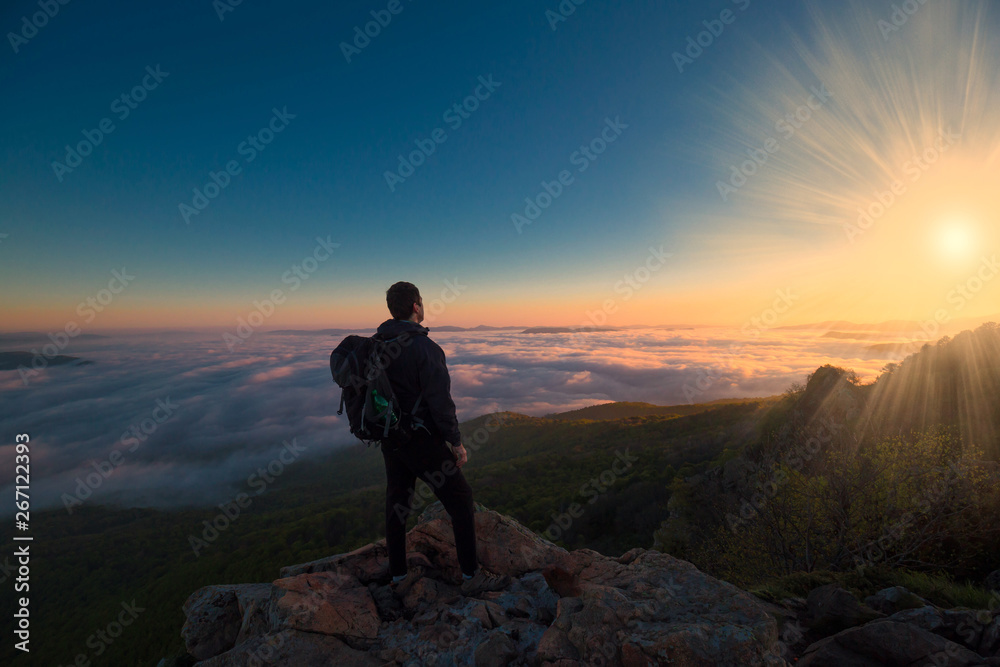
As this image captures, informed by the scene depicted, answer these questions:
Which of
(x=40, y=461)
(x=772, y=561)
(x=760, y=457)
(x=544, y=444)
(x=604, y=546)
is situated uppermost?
(x=772, y=561)

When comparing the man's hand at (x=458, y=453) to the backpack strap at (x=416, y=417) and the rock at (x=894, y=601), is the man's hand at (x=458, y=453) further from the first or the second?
the rock at (x=894, y=601)

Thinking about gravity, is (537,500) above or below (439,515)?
below

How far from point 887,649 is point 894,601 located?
133cm

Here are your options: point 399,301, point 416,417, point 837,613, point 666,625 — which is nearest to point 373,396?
point 416,417

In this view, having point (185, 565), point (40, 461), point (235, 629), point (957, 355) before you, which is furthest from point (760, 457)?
point (40, 461)

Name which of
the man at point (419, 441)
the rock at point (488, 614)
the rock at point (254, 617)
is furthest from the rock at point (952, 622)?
the rock at point (254, 617)

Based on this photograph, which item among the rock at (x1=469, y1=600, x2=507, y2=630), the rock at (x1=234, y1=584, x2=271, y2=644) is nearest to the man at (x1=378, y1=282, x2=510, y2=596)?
the rock at (x1=469, y1=600, x2=507, y2=630)

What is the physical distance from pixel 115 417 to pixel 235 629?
680 ft

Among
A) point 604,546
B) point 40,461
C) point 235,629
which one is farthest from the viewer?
point 40,461

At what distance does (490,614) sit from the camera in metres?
3.77

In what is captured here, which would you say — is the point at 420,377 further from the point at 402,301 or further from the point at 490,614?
the point at 490,614

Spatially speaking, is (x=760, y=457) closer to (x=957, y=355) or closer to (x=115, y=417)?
(x=957, y=355)

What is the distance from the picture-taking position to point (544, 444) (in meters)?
70.3

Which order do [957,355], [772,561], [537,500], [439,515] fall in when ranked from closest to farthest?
[439,515], [772,561], [957,355], [537,500]
